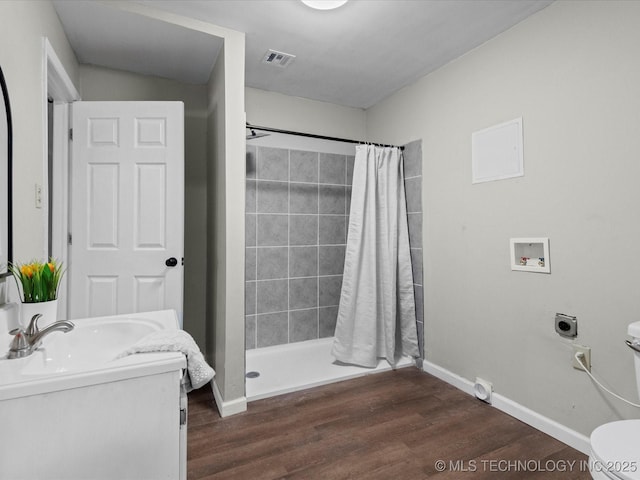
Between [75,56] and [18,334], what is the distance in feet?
6.89

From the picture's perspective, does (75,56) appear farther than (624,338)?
Yes

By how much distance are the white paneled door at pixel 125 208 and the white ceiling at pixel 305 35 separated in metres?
0.38

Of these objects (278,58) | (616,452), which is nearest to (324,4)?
(278,58)

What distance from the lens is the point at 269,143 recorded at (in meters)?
3.05

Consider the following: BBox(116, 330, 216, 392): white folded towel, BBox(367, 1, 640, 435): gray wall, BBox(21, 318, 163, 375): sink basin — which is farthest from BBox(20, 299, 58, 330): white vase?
→ BBox(367, 1, 640, 435): gray wall

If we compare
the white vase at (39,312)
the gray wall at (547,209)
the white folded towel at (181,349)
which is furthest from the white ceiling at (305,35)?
the white folded towel at (181,349)

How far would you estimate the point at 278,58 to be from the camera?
7.87 ft

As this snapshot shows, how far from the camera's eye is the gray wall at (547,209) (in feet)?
5.08

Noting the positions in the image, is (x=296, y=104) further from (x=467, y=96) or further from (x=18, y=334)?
(x=18, y=334)

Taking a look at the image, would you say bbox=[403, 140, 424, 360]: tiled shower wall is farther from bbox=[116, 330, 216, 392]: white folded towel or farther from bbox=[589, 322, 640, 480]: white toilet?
bbox=[116, 330, 216, 392]: white folded towel

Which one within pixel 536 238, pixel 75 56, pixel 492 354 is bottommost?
pixel 492 354

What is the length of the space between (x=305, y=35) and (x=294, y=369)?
7.61 feet

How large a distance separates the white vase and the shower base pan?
4.40ft

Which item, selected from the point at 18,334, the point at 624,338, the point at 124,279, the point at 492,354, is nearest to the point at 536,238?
the point at 624,338
